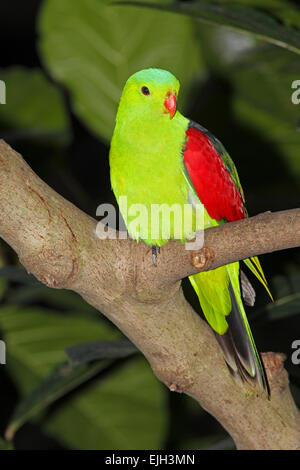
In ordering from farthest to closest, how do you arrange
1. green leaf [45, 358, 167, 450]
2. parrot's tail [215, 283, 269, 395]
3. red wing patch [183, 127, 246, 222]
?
green leaf [45, 358, 167, 450] < red wing patch [183, 127, 246, 222] < parrot's tail [215, 283, 269, 395]

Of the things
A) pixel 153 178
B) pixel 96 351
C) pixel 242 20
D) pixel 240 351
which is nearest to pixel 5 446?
pixel 96 351

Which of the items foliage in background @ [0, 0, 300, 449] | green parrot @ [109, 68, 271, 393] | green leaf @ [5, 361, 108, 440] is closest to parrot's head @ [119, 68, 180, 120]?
green parrot @ [109, 68, 271, 393]

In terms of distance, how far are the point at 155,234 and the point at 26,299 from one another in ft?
2.85

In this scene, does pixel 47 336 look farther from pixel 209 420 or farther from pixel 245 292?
pixel 245 292

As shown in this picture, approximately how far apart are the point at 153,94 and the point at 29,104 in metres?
0.80

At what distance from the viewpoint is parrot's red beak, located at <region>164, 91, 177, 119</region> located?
126cm

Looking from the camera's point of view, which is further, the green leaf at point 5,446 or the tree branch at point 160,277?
the green leaf at point 5,446

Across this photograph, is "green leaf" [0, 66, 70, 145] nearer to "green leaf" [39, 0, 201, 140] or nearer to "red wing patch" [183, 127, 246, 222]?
"green leaf" [39, 0, 201, 140]

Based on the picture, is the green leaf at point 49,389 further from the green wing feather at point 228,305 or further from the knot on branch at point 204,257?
the knot on branch at point 204,257

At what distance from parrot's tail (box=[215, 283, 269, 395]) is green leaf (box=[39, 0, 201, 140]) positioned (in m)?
0.95

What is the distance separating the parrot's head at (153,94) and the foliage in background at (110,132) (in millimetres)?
478

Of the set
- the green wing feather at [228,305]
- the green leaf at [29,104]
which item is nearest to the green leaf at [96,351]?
the green wing feather at [228,305]

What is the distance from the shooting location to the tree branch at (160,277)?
0.89m

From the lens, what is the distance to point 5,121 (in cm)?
197
